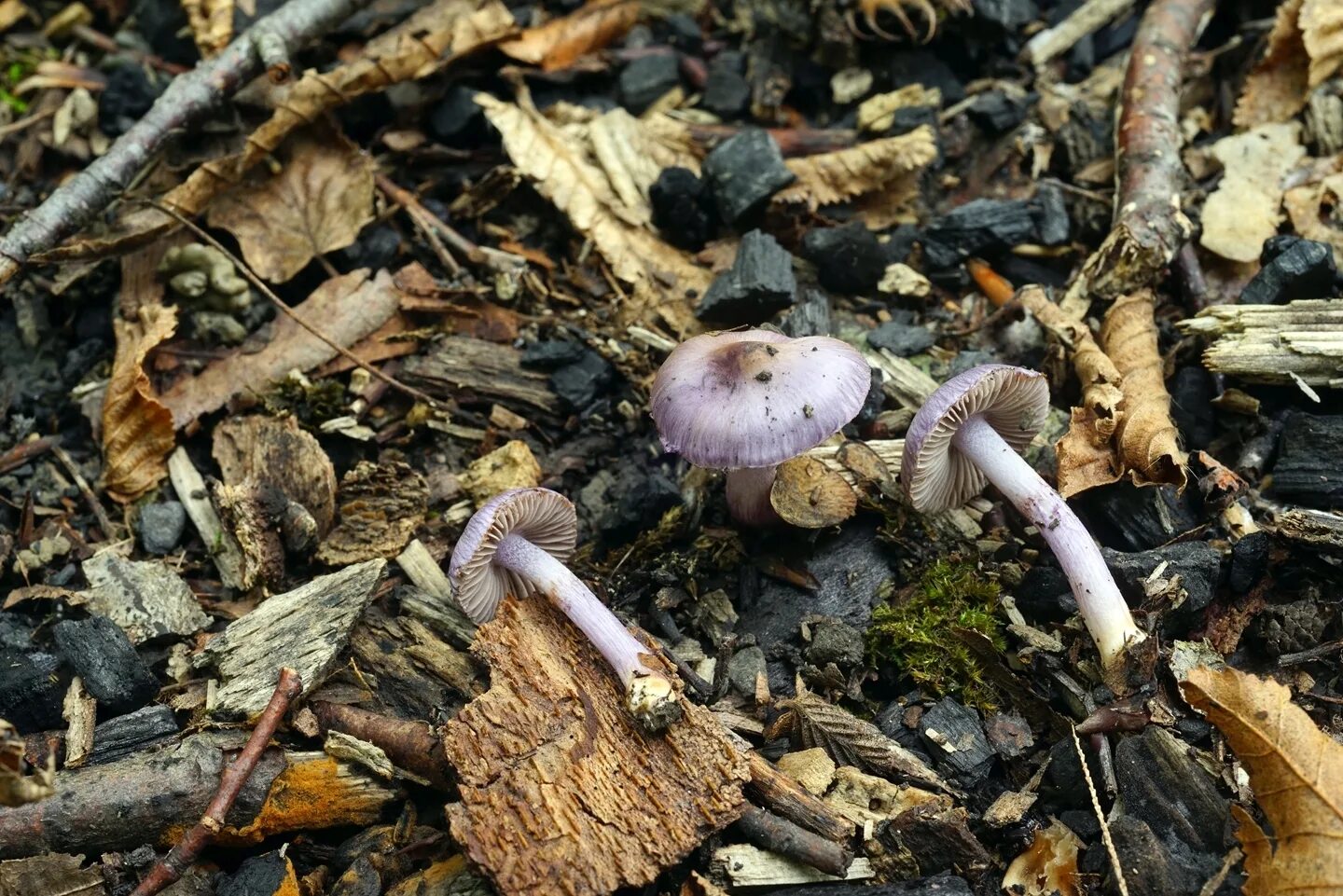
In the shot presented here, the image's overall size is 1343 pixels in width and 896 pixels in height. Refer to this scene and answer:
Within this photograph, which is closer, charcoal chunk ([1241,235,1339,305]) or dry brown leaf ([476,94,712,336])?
charcoal chunk ([1241,235,1339,305])

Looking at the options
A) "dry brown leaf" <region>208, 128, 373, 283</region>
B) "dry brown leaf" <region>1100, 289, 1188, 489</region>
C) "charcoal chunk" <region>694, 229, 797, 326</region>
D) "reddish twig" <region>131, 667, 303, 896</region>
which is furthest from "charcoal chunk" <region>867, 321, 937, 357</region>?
"reddish twig" <region>131, 667, 303, 896</region>

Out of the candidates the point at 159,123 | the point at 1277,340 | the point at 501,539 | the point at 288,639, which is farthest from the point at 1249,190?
the point at 159,123

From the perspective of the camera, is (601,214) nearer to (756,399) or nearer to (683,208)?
(683,208)

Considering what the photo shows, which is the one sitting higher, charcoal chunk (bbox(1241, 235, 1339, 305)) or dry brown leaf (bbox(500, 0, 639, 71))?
dry brown leaf (bbox(500, 0, 639, 71))

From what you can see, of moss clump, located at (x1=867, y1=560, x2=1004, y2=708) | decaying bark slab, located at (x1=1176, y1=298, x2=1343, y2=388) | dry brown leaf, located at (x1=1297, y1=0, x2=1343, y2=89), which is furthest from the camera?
dry brown leaf, located at (x1=1297, y1=0, x2=1343, y2=89)

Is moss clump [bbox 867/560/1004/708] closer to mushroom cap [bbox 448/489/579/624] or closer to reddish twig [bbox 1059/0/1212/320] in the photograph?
mushroom cap [bbox 448/489/579/624]

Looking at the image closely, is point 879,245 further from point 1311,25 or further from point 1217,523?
point 1311,25

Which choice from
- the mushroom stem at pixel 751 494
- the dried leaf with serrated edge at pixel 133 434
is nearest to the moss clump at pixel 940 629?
the mushroom stem at pixel 751 494

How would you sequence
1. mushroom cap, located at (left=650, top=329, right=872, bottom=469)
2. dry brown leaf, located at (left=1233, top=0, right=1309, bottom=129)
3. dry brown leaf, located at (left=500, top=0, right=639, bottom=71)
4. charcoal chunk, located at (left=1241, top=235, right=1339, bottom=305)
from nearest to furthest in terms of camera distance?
mushroom cap, located at (left=650, top=329, right=872, bottom=469) → charcoal chunk, located at (left=1241, top=235, right=1339, bottom=305) → dry brown leaf, located at (left=1233, top=0, right=1309, bottom=129) → dry brown leaf, located at (left=500, top=0, right=639, bottom=71)

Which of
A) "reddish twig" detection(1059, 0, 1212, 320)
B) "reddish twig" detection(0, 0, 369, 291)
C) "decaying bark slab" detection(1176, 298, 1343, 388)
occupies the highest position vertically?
"reddish twig" detection(0, 0, 369, 291)

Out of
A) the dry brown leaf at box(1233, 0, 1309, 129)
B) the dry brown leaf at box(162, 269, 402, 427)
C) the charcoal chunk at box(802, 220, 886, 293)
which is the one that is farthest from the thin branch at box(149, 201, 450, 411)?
the dry brown leaf at box(1233, 0, 1309, 129)
